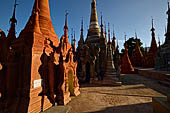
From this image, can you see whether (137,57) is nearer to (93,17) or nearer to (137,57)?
(137,57)

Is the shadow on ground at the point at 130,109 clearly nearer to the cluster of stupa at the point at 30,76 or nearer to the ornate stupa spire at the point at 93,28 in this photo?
the cluster of stupa at the point at 30,76

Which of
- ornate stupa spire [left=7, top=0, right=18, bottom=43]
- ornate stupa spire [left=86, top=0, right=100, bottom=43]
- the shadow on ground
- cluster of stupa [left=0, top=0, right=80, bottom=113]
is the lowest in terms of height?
the shadow on ground

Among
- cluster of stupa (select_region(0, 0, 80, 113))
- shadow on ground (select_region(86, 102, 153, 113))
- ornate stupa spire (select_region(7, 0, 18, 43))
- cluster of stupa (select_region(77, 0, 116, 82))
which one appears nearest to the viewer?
cluster of stupa (select_region(0, 0, 80, 113))

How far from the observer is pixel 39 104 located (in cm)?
552

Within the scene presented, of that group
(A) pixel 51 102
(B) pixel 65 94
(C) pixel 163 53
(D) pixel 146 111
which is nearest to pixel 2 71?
(A) pixel 51 102

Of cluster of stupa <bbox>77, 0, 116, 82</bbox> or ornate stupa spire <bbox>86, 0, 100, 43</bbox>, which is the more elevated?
ornate stupa spire <bbox>86, 0, 100, 43</bbox>

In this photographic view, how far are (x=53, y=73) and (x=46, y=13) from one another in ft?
18.9

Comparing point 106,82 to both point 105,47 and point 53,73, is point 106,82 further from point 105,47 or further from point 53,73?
point 53,73

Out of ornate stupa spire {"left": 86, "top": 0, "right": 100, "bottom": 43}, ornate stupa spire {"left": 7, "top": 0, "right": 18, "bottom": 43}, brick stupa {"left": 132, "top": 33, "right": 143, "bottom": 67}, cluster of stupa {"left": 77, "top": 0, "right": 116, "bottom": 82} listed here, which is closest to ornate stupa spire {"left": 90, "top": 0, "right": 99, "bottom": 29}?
ornate stupa spire {"left": 86, "top": 0, "right": 100, "bottom": 43}

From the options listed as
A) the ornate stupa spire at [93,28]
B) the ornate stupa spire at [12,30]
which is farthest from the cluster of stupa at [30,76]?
the ornate stupa spire at [93,28]

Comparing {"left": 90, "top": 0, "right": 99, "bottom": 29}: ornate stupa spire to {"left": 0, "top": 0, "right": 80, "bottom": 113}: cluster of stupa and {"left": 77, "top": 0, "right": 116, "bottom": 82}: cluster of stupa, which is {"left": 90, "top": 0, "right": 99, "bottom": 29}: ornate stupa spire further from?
{"left": 0, "top": 0, "right": 80, "bottom": 113}: cluster of stupa

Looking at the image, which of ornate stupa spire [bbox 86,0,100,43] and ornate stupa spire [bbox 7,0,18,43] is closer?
ornate stupa spire [bbox 7,0,18,43]

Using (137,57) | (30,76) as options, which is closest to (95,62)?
(30,76)

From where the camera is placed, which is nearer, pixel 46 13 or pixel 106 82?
pixel 46 13
